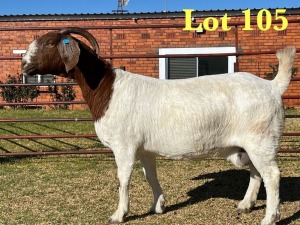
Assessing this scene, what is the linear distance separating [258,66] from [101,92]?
38.1ft

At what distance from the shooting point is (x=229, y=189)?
5582 millimetres

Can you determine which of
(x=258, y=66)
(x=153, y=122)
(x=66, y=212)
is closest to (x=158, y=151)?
(x=153, y=122)

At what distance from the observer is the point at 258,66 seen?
15.2 metres

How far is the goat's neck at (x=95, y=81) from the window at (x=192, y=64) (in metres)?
11.2

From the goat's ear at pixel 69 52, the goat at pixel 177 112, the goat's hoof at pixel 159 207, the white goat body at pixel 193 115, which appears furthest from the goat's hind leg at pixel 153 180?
the goat's ear at pixel 69 52

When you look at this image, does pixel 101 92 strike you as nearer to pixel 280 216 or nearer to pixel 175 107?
pixel 175 107

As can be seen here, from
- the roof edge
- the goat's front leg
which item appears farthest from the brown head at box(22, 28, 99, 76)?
the roof edge

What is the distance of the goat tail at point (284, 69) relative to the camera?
425 cm

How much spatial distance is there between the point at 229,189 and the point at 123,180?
180cm

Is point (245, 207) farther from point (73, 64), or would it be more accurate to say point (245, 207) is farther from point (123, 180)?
point (73, 64)

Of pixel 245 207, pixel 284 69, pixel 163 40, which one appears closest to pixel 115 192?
pixel 245 207

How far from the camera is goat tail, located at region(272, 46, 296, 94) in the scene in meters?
4.25

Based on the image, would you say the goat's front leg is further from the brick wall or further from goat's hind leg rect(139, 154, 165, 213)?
the brick wall

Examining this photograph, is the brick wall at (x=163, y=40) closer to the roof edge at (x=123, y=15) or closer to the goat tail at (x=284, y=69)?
the roof edge at (x=123, y=15)
